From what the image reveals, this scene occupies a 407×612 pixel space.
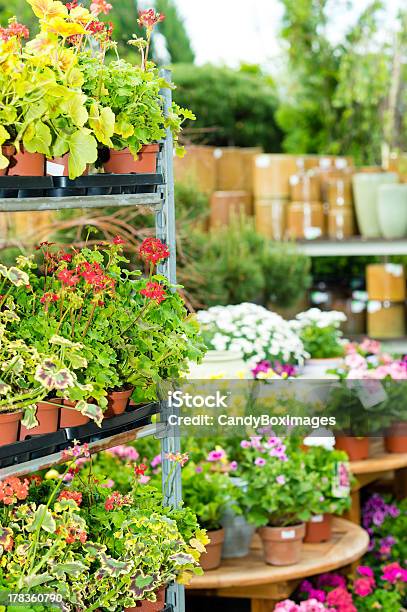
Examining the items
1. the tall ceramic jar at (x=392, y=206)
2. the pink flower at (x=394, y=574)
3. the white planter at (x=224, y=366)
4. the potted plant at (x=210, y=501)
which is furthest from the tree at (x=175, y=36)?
the potted plant at (x=210, y=501)

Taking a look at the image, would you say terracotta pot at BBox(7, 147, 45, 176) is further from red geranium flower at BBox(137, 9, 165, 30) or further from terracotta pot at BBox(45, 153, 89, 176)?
red geranium flower at BBox(137, 9, 165, 30)

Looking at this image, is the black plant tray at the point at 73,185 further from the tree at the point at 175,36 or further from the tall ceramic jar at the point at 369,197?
the tree at the point at 175,36

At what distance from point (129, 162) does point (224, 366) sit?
159 cm

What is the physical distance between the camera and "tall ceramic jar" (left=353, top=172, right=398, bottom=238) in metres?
6.61

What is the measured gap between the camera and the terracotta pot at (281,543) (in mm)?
2871

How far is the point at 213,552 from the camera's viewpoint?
283 cm

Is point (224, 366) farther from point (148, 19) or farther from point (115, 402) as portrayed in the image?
point (148, 19)

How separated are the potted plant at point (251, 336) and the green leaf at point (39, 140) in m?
1.85

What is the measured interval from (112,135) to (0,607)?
2.92 ft

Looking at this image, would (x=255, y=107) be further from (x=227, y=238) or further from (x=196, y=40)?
(x=227, y=238)

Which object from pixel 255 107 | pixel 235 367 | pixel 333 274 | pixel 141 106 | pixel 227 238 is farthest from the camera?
pixel 255 107

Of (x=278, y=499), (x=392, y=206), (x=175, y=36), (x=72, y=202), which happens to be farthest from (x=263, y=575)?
(x=175, y=36)

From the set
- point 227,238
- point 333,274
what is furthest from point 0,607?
point 333,274

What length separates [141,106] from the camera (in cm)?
189
